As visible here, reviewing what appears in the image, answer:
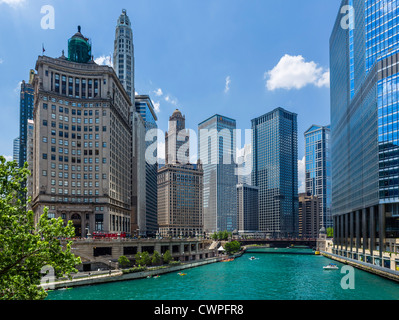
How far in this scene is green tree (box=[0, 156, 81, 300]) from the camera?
19016mm

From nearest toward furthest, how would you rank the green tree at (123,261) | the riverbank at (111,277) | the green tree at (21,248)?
the green tree at (21,248) → the riverbank at (111,277) → the green tree at (123,261)

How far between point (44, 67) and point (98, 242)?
67.4 meters

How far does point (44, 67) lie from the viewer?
127 meters

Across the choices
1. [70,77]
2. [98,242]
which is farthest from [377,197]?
[70,77]

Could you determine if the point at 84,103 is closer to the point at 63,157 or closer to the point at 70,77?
the point at 70,77

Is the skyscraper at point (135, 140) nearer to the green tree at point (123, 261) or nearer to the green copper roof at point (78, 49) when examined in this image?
the green copper roof at point (78, 49)

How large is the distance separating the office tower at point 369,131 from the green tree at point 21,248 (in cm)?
10441

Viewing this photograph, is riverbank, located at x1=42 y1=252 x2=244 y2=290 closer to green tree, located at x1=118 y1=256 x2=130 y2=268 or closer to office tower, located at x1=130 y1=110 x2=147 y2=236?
green tree, located at x1=118 y1=256 x2=130 y2=268

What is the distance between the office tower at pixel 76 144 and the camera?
402ft

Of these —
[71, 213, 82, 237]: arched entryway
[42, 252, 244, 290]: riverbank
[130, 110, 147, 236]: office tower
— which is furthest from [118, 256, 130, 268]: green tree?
[130, 110, 147, 236]: office tower

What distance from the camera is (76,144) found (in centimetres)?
12719

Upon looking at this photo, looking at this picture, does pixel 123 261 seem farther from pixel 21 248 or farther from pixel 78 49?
pixel 78 49

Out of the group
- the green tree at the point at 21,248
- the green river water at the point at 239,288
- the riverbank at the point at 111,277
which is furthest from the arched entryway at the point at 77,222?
the green tree at the point at 21,248
